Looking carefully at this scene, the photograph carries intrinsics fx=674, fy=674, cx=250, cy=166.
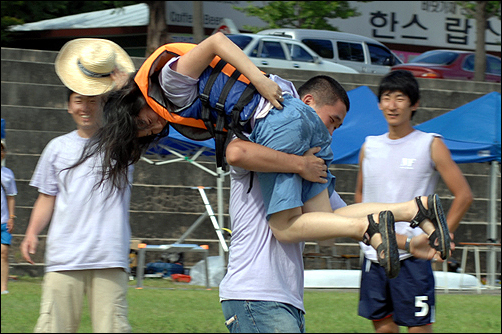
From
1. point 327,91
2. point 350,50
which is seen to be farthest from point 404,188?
point 350,50

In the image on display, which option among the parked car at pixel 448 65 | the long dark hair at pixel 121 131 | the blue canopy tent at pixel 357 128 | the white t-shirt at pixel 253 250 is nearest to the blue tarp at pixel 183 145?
the blue canopy tent at pixel 357 128

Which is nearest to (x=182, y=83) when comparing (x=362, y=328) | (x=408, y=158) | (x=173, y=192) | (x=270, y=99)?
(x=270, y=99)

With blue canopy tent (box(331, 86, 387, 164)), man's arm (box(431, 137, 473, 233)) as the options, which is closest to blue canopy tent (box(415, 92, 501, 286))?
blue canopy tent (box(331, 86, 387, 164))

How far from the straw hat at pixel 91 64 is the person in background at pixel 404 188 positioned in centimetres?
179

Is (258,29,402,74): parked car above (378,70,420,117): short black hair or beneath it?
above

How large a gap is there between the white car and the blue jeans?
14.0m

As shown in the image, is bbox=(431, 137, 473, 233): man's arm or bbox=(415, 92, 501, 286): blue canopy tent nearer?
bbox=(431, 137, 473, 233): man's arm

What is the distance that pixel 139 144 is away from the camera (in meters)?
3.14

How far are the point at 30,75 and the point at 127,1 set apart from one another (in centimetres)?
1152

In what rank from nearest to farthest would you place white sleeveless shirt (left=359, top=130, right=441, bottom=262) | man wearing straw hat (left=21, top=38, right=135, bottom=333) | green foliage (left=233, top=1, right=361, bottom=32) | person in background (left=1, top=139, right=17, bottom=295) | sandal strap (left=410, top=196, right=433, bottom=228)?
sandal strap (left=410, top=196, right=433, bottom=228) < man wearing straw hat (left=21, top=38, right=135, bottom=333) < white sleeveless shirt (left=359, top=130, right=441, bottom=262) < person in background (left=1, top=139, right=17, bottom=295) < green foliage (left=233, top=1, right=361, bottom=32)

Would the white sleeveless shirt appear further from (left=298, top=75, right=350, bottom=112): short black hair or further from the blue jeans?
the blue jeans

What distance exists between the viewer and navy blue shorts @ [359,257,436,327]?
427cm

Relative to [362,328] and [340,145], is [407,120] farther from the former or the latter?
[340,145]

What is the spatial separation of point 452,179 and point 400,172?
13.5 inches
